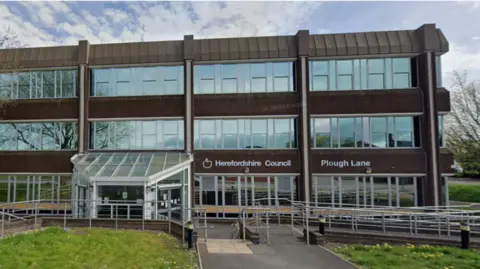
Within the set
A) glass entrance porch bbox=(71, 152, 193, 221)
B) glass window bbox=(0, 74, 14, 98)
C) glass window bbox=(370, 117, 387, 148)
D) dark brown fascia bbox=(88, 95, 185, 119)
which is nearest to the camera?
glass entrance porch bbox=(71, 152, 193, 221)

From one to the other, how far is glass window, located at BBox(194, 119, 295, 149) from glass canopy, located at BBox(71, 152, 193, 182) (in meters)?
1.51

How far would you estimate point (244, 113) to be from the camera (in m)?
18.5

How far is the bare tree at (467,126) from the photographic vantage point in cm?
2848

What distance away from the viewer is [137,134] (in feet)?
63.0

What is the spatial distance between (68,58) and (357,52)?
1653 centimetres

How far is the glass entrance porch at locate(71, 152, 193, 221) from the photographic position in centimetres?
1542

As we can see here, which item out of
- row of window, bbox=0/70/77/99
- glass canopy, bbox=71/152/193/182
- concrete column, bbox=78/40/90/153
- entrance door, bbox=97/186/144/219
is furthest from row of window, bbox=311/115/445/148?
row of window, bbox=0/70/77/99

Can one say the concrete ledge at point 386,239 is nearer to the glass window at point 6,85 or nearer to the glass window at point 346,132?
the glass window at point 346,132

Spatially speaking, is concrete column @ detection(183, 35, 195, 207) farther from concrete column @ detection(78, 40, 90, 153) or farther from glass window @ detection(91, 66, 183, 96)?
concrete column @ detection(78, 40, 90, 153)

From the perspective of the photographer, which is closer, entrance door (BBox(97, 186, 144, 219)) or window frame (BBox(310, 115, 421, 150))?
entrance door (BBox(97, 186, 144, 219))

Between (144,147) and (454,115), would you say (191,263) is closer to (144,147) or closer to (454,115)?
(144,147)

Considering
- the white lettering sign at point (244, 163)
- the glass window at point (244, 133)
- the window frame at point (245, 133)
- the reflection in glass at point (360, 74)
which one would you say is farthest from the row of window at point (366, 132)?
the white lettering sign at point (244, 163)

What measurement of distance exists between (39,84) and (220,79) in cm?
1088

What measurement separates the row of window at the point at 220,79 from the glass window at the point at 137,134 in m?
1.77
